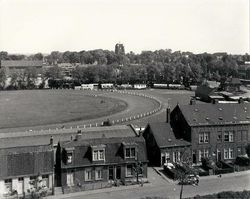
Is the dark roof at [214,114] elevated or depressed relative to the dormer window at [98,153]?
elevated

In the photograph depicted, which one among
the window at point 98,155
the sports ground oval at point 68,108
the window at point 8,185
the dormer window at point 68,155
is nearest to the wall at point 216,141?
the window at point 98,155

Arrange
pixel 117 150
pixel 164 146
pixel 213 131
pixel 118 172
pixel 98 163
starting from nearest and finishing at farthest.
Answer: pixel 98 163 → pixel 118 172 → pixel 117 150 → pixel 164 146 → pixel 213 131

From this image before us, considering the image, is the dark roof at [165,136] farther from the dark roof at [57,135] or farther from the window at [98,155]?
the window at [98,155]

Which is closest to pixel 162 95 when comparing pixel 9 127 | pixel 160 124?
pixel 9 127

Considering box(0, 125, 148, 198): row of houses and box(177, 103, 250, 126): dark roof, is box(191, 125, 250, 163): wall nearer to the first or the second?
box(177, 103, 250, 126): dark roof

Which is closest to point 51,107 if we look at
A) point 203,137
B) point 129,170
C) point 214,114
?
point 214,114

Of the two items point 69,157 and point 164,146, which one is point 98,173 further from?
point 164,146
